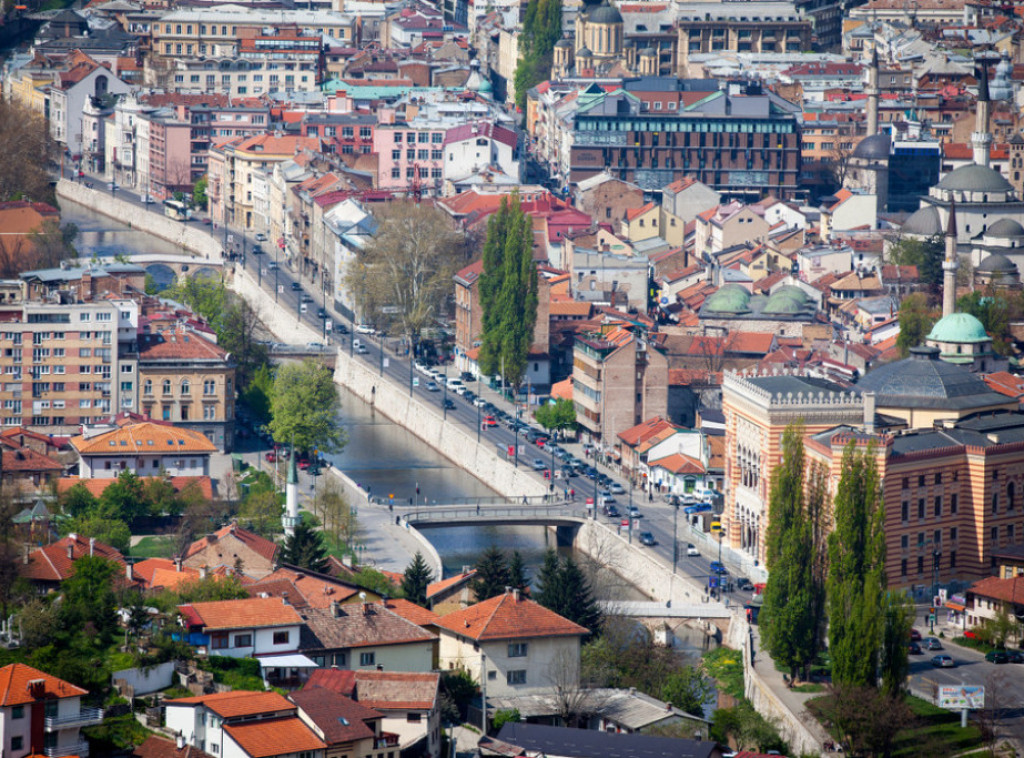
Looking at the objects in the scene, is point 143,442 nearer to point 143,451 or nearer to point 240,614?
point 143,451

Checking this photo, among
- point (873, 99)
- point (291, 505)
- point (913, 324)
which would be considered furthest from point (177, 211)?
point (291, 505)

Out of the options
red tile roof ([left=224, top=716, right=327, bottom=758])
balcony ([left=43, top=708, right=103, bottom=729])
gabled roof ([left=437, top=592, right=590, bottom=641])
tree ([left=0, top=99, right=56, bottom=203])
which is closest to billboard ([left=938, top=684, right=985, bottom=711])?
gabled roof ([left=437, top=592, right=590, bottom=641])

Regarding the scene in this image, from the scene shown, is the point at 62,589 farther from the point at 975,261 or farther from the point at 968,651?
the point at 975,261

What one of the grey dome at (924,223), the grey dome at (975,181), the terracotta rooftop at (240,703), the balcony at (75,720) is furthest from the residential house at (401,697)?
the grey dome at (975,181)

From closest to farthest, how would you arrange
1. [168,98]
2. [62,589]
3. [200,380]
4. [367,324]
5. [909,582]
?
[62,589] → [909,582] → [200,380] → [367,324] → [168,98]

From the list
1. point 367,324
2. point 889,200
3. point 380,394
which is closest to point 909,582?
point 380,394

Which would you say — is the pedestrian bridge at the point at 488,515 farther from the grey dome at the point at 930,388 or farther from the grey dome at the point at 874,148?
the grey dome at the point at 874,148
